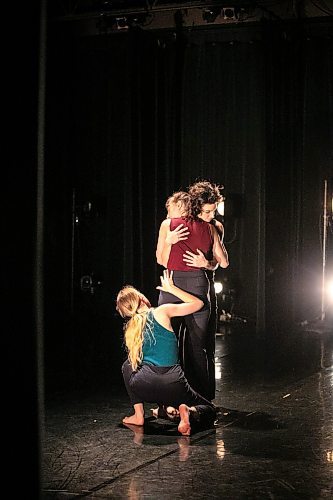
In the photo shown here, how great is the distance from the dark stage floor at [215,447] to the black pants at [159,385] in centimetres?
18

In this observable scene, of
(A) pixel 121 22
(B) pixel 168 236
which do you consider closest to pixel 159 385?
(B) pixel 168 236

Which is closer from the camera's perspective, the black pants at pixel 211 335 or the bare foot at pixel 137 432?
the bare foot at pixel 137 432

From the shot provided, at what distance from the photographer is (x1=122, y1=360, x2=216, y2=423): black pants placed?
4.55 metres

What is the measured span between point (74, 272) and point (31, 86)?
8.75 m

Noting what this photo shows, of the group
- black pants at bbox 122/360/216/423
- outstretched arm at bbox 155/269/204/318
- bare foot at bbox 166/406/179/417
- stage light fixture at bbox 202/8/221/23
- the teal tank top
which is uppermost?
stage light fixture at bbox 202/8/221/23

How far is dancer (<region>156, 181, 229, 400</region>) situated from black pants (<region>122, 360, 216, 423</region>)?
28cm

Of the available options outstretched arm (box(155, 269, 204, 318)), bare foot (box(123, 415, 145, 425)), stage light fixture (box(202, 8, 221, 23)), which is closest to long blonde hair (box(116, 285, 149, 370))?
outstretched arm (box(155, 269, 204, 318))

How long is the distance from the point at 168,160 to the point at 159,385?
6081mm

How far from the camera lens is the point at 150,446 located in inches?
168

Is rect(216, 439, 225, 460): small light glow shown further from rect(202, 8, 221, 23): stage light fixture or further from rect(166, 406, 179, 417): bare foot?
rect(202, 8, 221, 23): stage light fixture

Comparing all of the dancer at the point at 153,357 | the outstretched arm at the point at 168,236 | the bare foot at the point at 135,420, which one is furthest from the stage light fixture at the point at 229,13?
the bare foot at the point at 135,420

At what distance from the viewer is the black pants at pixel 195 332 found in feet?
16.0

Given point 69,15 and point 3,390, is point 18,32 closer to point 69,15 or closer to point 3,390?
point 3,390

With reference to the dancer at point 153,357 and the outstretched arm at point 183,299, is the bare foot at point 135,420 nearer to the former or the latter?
the dancer at point 153,357
